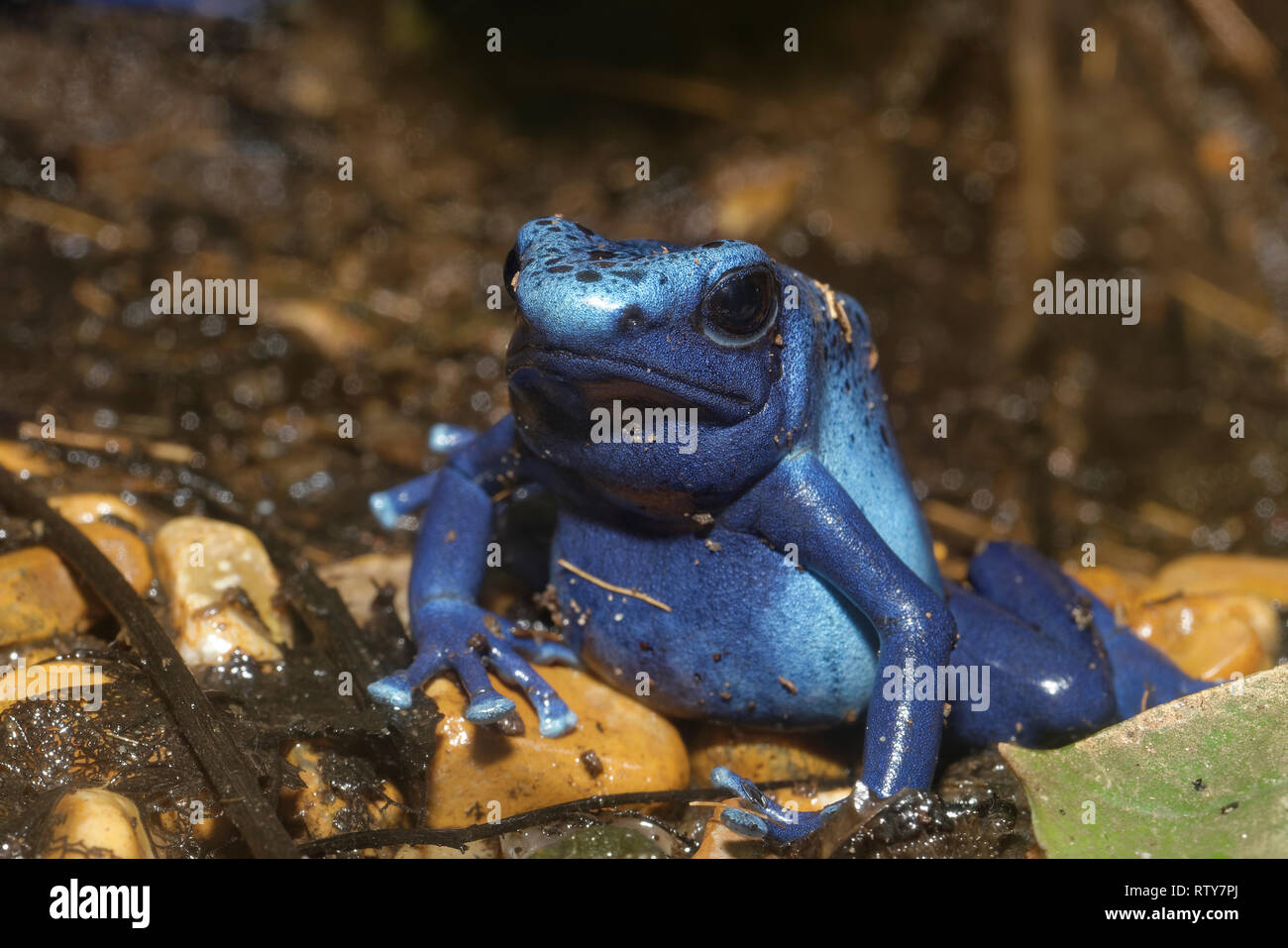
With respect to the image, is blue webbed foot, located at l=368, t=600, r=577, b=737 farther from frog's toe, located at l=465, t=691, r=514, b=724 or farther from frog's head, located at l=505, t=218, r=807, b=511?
frog's head, located at l=505, t=218, r=807, b=511

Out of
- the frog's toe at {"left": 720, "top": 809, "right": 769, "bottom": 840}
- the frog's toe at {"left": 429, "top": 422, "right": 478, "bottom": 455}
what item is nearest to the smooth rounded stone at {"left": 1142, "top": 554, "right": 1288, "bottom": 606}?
the frog's toe at {"left": 720, "top": 809, "right": 769, "bottom": 840}

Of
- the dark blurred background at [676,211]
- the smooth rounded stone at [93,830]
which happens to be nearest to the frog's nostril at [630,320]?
the smooth rounded stone at [93,830]

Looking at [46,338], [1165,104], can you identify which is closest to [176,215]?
[46,338]

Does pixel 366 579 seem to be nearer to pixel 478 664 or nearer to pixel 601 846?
pixel 478 664

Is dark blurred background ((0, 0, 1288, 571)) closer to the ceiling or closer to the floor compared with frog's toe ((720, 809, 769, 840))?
closer to the ceiling

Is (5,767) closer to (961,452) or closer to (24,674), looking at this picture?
(24,674)

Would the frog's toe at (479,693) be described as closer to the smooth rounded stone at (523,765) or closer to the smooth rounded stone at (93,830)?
the smooth rounded stone at (523,765)
